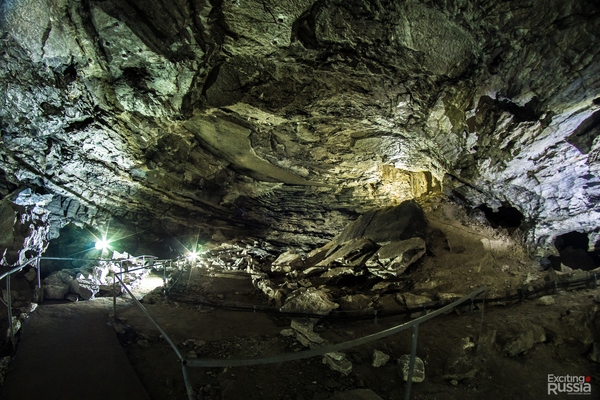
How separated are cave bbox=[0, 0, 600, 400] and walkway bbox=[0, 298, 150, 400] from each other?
0.09 feet

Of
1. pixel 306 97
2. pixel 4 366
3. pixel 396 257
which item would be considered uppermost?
pixel 306 97

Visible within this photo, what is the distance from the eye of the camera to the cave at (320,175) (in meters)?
3.16

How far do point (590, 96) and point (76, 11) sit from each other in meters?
7.99

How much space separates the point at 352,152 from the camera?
7984 millimetres

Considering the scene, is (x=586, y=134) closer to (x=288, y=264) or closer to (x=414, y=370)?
(x=414, y=370)

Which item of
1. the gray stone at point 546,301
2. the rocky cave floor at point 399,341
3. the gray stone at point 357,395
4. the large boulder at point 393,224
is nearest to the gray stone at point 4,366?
the rocky cave floor at point 399,341

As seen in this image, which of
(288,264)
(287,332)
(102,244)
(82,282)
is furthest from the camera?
(102,244)

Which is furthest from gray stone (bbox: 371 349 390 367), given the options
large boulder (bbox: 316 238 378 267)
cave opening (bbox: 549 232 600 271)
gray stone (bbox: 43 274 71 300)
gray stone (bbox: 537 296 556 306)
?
gray stone (bbox: 43 274 71 300)

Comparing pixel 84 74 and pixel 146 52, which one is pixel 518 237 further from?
pixel 84 74

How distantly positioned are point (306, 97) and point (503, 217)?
8.16 m

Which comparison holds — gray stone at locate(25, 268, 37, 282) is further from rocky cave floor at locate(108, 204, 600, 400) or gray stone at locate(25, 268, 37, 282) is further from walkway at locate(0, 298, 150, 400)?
walkway at locate(0, 298, 150, 400)

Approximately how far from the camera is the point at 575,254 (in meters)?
8.68

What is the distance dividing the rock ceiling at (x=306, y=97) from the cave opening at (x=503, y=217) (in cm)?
90

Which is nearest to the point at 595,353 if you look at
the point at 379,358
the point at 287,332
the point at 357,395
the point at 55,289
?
the point at 379,358
